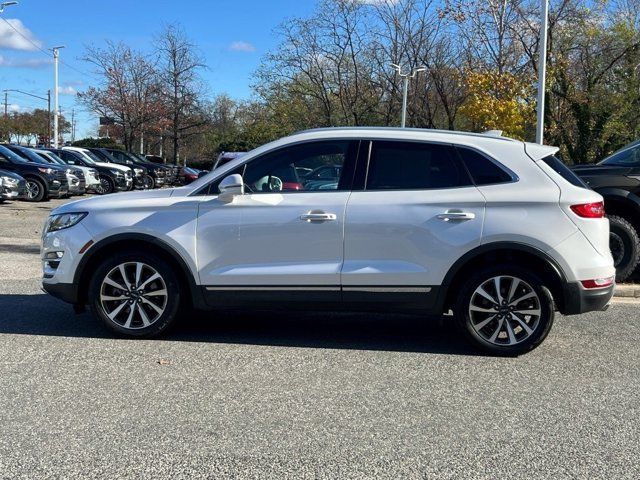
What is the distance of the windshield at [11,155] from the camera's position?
21.0 m

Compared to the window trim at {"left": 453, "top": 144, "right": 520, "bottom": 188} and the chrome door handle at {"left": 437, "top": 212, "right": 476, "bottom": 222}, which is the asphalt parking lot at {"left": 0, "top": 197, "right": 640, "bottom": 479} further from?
the window trim at {"left": 453, "top": 144, "right": 520, "bottom": 188}

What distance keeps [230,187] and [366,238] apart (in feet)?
3.88

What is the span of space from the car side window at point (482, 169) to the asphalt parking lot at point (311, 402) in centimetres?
147

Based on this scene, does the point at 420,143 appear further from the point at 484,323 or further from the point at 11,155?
the point at 11,155

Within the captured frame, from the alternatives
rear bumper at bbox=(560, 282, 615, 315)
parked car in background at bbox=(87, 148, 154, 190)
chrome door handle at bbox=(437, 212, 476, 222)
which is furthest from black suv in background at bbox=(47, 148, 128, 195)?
rear bumper at bbox=(560, 282, 615, 315)

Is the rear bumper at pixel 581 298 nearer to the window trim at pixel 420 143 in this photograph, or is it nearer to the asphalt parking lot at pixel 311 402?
the asphalt parking lot at pixel 311 402

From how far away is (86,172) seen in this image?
24188 millimetres

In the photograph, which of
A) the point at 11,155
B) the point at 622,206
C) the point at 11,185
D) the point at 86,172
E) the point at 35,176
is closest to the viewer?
the point at 622,206

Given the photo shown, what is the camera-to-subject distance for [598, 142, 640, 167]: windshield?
28.1ft

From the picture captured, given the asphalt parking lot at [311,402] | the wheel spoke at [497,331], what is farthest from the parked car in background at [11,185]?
the wheel spoke at [497,331]

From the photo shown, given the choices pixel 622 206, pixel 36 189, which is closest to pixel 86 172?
pixel 36 189

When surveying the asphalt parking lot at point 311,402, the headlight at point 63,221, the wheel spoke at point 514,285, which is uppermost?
the headlight at point 63,221

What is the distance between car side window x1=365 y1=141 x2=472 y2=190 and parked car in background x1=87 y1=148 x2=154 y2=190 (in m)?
23.7

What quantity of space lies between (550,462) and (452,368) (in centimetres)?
162
